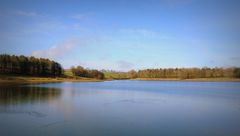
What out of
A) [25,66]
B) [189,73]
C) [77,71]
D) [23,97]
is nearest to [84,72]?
[77,71]

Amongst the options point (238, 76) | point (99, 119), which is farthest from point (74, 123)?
point (238, 76)

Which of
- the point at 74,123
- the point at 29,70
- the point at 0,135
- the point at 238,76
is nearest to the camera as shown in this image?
the point at 0,135

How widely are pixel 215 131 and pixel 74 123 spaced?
25.3ft

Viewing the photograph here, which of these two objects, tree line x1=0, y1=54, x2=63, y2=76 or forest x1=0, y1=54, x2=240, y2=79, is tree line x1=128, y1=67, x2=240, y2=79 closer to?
forest x1=0, y1=54, x2=240, y2=79

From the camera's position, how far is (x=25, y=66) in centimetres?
8031

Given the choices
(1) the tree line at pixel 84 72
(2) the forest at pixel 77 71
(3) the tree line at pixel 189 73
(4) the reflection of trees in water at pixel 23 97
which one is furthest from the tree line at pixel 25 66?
(3) the tree line at pixel 189 73

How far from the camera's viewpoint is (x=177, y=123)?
1399cm

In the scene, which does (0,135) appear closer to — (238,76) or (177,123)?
(177,123)

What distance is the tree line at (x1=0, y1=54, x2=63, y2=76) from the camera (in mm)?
75250

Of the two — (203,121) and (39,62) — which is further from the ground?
(39,62)

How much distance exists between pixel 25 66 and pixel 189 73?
Answer: 80229mm

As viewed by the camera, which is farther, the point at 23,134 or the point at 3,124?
the point at 3,124

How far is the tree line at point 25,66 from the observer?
75.2 meters

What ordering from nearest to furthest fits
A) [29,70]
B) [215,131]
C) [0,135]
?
[0,135], [215,131], [29,70]
